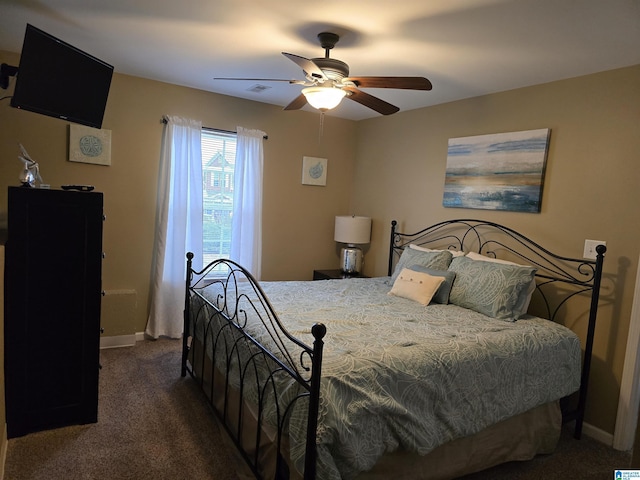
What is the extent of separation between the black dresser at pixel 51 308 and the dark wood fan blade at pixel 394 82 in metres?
1.69

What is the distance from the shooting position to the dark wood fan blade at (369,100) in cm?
256

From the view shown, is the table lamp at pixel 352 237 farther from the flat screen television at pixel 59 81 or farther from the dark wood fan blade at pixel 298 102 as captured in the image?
the flat screen television at pixel 59 81

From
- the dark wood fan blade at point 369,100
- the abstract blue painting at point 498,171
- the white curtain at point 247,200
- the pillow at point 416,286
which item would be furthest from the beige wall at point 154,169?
the dark wood fan blade at point 369,100

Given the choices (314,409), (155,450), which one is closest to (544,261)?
(314,409)

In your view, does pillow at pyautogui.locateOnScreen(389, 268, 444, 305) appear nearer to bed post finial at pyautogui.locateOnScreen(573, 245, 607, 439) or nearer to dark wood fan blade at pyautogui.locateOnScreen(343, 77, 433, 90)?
bed post finial at pyautogui.locateOnScreen(573, 245, 607, 439)

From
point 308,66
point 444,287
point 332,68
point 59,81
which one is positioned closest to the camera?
point 308,66

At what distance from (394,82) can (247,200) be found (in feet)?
7.58

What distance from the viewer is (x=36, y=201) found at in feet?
7.55

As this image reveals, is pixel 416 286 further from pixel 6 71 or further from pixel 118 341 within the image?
Answer: pixel 6 71

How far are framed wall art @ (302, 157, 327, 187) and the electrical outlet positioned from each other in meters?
2.74

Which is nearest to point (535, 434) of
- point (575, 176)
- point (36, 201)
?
point (575, 176)

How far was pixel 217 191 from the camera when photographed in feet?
13.9

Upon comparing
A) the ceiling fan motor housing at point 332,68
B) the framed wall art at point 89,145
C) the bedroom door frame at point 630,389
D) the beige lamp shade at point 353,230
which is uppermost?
the ceiling fan motor housing at point 332,68

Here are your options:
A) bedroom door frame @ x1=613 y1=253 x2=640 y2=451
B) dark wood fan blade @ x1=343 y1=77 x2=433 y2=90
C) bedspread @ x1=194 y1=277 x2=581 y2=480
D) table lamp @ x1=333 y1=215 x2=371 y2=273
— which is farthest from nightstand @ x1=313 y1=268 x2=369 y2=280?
bedroom door frame @ x1=613 y1=253 x2=640 y2=451
